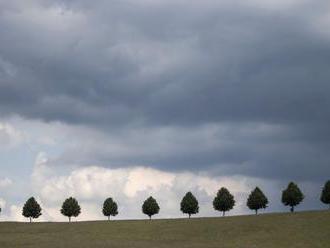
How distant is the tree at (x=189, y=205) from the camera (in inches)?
5330

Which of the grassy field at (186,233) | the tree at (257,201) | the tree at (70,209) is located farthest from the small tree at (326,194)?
the tree at (70,209)

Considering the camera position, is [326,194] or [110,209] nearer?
[326,194]

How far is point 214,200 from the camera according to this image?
446 ft

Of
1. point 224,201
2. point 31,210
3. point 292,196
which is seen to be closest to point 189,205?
point 224,201

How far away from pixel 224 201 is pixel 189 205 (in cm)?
748

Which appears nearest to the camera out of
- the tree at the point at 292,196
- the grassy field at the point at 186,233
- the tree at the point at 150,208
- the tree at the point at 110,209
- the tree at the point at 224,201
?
the grassy field at the point at 186,233

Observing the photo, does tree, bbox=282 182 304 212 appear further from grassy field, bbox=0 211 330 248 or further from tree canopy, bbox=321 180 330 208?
grassy field, bbox=0 211 330 248

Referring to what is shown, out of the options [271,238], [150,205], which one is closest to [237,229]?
[271,238]

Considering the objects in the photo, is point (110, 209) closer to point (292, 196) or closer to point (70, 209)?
point (70, 209)

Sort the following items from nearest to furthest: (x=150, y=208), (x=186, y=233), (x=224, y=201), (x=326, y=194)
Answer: (x=186, y=233) < (x=326, y=194) < (x=224, y=201) < (x=150, y=208)

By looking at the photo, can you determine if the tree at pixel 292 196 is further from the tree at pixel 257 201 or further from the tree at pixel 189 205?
the tree at pixel 189 205

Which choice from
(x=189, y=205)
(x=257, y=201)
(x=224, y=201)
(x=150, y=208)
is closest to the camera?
(x=257, y=201)

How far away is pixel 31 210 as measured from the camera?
465ft

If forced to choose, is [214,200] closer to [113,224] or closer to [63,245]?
[113,224]
